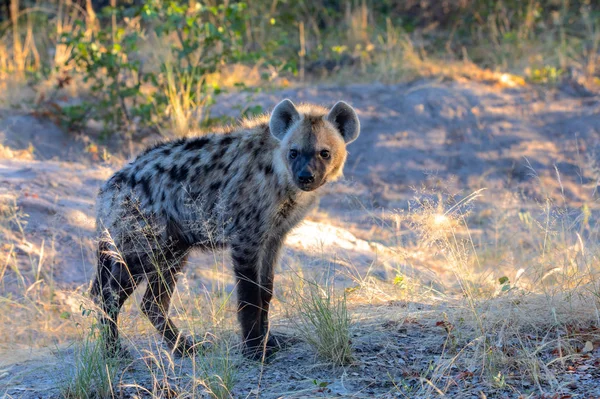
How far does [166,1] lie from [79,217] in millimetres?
2961

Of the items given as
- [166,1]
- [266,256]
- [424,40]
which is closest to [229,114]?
[166,1]

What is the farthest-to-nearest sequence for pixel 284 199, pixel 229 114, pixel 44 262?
pixel 229 114
pixel 44 262
pixel 284 199

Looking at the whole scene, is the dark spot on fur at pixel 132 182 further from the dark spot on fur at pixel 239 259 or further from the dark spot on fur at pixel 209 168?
the dark spot on fur at pixel 239 259

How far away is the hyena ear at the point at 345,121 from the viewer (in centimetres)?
420

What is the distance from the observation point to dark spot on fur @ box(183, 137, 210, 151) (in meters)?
4.24

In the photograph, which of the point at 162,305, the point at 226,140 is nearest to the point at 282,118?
the point at 226,140

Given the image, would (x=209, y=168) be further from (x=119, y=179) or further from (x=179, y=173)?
(x=119, y=179)

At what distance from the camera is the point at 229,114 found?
8.84m

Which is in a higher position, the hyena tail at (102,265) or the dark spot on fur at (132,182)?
the dark spot on fur at (132,182)

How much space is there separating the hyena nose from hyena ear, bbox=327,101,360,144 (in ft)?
1.51

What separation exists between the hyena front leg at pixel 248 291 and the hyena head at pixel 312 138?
1.36 ft

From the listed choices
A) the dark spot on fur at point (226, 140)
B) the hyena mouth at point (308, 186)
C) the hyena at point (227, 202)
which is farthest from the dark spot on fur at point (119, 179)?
the hyena mouth at point (308, 186)

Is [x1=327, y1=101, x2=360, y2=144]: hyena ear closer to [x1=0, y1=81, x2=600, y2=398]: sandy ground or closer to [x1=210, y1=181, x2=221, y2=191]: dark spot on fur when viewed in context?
[x1=0, y1=81, x2=600, y2=398]: sandy ground

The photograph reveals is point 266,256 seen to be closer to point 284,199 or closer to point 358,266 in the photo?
point 284,199
